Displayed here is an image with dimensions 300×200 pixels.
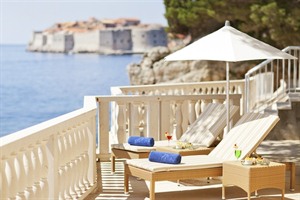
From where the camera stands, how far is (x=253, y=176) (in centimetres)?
670

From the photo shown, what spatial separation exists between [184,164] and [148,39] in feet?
434

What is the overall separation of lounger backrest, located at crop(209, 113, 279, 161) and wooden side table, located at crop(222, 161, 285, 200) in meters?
0.43

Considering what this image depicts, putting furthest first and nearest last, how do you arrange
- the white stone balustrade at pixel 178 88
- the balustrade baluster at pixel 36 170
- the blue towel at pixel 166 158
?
the white stone balustrade at pixel 178 88 < the blue towel at pixel 166 158 < the balustrade baluster at pixel 36 170

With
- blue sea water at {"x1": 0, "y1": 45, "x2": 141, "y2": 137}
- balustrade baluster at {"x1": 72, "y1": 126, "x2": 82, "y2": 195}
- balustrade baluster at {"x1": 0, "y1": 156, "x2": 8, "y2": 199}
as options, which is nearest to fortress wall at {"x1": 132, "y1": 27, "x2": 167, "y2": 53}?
blue sea water at {"x1": 0, "y1": 45, "x2": 141, "y2": 137}

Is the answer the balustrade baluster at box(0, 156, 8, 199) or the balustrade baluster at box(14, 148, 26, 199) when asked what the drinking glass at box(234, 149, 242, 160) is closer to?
the balustrade baluster at box(14, 148, 26, 199)

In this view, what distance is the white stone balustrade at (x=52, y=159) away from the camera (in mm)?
4782

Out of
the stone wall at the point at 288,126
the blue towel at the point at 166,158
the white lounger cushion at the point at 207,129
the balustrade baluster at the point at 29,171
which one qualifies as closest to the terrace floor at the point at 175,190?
the white lounger cushion at the point at 207,129

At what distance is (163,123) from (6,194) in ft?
17.7

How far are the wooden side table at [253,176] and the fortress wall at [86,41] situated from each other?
428 ft

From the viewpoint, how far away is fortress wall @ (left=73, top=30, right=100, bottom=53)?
137175 millimetres

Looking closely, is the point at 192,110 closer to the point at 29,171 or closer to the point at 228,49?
the point at 228,49

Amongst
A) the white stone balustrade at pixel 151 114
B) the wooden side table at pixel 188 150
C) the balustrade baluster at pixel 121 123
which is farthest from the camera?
the balustrade baluster at pixel 121 123

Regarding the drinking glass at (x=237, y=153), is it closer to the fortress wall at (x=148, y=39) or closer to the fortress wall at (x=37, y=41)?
the fortress wall at (x=148, y=39)

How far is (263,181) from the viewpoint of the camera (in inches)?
267
